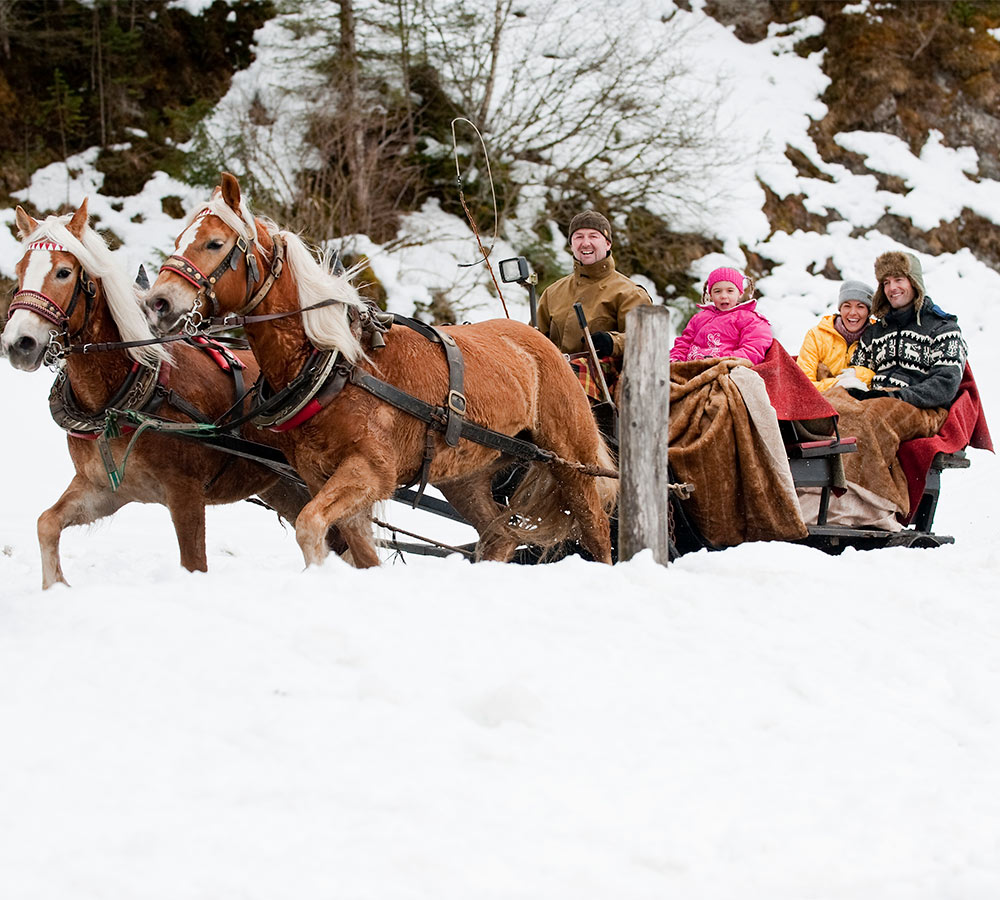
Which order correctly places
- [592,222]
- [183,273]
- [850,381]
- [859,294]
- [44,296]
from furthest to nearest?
[859,294] → [850,381] → [592,222] → [44,296] → [183,273]

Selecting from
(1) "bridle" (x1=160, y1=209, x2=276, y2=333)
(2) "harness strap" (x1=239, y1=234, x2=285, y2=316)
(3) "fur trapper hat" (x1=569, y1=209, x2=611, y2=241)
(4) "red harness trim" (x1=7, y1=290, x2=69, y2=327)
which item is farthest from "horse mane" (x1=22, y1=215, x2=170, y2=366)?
(3) "fur trapper hat" (x1=569, y1=209, x2=611, y2=241)

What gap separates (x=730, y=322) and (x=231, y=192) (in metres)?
2.84

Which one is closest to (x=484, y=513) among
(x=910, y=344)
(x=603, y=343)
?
(x=603, y=343)

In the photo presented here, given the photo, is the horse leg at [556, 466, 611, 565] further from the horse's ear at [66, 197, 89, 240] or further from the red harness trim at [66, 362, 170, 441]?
the horse's ear at [66, 197, 89, 240]

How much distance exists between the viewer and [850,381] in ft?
18.7

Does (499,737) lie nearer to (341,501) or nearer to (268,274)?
(341,501)

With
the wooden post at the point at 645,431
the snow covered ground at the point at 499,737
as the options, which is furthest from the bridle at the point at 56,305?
the wooden post at the point at 645,431

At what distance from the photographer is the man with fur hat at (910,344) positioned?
547 cm

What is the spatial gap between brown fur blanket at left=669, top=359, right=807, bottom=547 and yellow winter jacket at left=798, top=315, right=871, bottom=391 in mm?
1278

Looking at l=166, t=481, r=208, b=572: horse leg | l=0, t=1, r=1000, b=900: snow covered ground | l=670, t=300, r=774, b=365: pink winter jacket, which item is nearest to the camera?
l=0, t=1, r=1000, b=900: snow covered ground

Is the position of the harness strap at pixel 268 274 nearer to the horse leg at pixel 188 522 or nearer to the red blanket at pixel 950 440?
the horse leg at pixel 188 522

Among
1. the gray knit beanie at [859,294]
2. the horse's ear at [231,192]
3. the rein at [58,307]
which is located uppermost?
the horse's ear at [231,192]

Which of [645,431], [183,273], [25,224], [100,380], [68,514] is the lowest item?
[68,514]

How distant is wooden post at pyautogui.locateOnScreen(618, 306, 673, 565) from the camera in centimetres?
411
